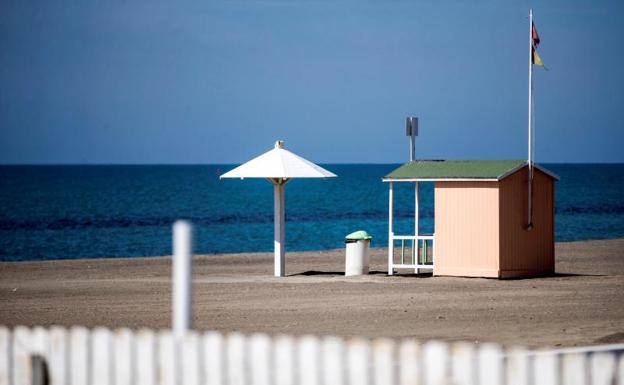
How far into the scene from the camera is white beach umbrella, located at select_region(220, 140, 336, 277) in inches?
881

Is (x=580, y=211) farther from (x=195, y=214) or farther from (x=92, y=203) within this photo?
(x=92, y=203)

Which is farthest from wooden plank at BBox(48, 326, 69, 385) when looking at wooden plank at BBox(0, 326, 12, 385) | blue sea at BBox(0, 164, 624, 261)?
blue sea at BBox(0, 164, 624, 261)

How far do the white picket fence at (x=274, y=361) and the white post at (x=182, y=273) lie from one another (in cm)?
11

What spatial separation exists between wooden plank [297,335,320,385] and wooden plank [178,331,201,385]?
0.59 metres

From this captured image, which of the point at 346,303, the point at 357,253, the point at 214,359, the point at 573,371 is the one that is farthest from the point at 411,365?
the point at 357,253

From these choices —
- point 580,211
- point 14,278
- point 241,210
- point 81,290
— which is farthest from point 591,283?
point 241,210

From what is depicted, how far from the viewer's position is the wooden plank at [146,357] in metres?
6.45

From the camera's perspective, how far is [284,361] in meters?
6.15

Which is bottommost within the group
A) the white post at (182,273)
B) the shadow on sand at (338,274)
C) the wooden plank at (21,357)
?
the shadow on sand at (338,274)

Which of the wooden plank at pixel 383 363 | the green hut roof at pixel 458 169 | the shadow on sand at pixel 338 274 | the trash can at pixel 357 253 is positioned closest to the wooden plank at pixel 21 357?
the wooden plank at pixel 383 363

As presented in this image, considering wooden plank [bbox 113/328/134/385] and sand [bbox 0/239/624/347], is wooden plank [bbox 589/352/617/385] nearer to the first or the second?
wooden plank [bbox 113/328/134/385]

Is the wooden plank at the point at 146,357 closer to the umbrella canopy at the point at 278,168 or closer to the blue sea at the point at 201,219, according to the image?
the umbrella canopy at the point at 278,168

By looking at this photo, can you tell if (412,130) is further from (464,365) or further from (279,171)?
(464,365)

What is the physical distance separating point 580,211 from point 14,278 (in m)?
68.3
